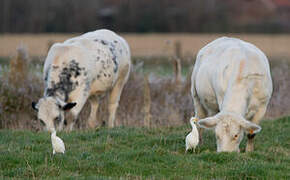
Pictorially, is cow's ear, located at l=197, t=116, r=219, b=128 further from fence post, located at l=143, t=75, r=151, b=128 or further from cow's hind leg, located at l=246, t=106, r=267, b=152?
fence post, located at l=143, t=75, r=151, b=128

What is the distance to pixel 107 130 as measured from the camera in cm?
1119

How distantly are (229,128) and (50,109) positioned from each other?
456 centimetres

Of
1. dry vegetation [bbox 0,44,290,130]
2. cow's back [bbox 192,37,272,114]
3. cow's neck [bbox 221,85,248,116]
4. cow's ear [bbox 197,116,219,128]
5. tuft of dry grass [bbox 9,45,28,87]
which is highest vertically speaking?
cow's back [bbox 192,37,272,114]

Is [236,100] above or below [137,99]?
above

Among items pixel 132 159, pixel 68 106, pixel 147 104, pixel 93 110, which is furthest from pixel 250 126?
pixel 93 110

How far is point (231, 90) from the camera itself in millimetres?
9422

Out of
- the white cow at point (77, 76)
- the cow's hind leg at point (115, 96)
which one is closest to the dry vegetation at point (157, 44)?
the cow's hind leg at point (115, 96)

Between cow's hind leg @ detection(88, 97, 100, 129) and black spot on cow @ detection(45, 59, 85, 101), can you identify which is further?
cow's hind leg @ detection(88, 97, 100, 129)

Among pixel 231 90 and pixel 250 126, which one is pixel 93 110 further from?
pixel 250 126

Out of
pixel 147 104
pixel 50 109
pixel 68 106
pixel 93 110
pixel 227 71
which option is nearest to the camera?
pixel 227 71

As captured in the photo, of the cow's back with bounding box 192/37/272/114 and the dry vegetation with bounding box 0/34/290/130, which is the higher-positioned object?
the cow's back with bounding box 192/37/272/114

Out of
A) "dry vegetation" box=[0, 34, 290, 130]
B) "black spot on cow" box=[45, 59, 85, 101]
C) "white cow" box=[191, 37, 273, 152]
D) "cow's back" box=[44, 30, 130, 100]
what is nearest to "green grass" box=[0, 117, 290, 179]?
"white cow" box=[191, 37, 273, 152]

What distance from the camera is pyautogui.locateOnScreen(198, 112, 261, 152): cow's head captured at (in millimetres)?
8789

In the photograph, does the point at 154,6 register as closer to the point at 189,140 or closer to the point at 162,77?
the point at 162,77
